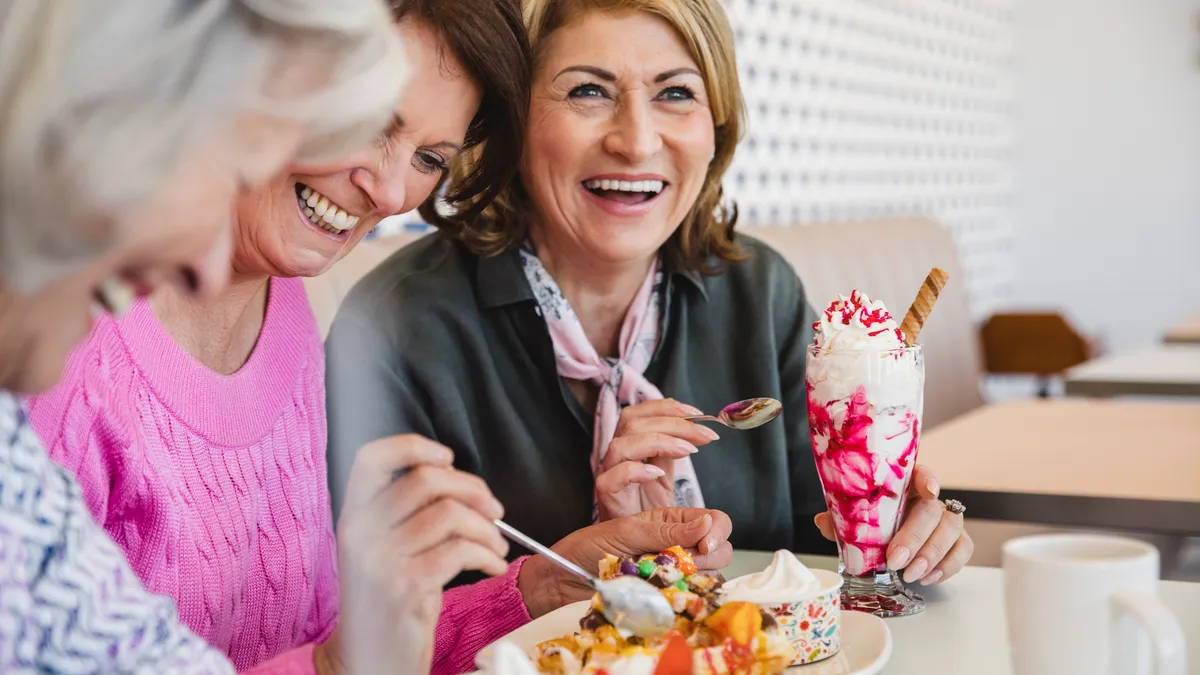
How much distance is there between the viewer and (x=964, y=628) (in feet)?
2.72

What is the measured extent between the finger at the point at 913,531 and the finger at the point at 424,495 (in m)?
0.40

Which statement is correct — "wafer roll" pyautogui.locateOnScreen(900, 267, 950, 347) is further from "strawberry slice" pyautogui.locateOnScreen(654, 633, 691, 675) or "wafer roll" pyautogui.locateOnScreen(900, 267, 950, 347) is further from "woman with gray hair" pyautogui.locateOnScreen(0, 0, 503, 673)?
"woman with gray hair" pyautogui.locateOnScreen(0, 0, 503, 673)

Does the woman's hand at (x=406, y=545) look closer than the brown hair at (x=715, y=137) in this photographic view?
Yes

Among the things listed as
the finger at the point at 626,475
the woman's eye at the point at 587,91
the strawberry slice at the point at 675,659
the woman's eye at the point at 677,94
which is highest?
the woman's eye at the point at 587,91

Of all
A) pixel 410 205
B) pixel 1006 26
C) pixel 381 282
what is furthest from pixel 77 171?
pixel 1006 26

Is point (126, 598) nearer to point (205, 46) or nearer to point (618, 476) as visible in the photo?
point (205, 46)

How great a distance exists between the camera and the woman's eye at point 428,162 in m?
0.89

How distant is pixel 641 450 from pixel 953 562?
27 centimetres

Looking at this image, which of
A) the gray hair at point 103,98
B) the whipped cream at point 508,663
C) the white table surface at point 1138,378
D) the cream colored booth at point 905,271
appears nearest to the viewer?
the gray hair at point 103,98

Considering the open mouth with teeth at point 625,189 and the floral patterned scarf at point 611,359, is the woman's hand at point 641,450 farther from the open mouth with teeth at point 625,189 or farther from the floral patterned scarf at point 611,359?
the open mouth with teeth at point 625,189

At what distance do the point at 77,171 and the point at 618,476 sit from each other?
0.61 meters

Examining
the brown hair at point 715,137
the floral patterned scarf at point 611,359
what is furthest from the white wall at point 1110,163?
the floral patterned scarf at point 611,359

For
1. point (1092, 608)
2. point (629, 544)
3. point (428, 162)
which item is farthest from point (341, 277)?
point (1092, 608)

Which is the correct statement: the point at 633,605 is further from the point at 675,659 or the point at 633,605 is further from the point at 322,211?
the point at 322,211
